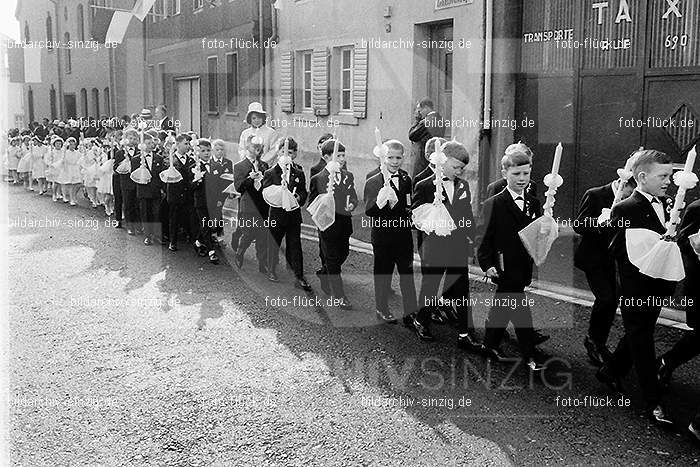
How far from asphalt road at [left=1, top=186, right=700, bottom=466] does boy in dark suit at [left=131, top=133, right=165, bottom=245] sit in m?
3.50

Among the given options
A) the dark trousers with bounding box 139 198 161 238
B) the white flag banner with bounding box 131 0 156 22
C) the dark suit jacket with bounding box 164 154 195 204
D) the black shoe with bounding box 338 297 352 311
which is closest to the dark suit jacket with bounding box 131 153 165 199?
the dark trousers with bounding box 139 198 161 238

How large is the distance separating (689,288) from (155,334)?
463cm

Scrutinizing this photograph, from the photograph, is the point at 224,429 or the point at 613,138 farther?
the point at 613,138

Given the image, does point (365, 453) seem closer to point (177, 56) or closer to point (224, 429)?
point (224, 429)

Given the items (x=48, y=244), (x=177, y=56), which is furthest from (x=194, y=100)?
(x=48, y=244)

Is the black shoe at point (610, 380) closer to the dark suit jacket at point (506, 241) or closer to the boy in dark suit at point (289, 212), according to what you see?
the dark suit jacket at point (506, 241)

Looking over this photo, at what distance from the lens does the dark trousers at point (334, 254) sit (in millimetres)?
8586

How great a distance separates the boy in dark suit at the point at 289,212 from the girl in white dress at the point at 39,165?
13051 mm

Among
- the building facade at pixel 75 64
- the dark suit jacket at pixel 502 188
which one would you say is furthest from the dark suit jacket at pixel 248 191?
the building facade at pixel 75 64

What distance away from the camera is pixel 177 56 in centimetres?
2916

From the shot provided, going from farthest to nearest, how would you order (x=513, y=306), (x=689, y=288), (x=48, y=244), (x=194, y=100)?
(x=194, y=100)
(x=48, y=244)
(x=513, y=306)
(x=689, y=288)

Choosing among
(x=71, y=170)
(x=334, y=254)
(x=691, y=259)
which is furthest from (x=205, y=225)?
(x=71, y=170)

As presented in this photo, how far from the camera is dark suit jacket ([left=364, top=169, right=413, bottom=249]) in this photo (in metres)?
7.57

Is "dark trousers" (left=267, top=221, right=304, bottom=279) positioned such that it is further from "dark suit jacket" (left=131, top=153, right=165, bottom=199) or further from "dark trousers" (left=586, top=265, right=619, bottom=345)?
"dark trousers" (left=586, top=265, right=619, bottom=345)
